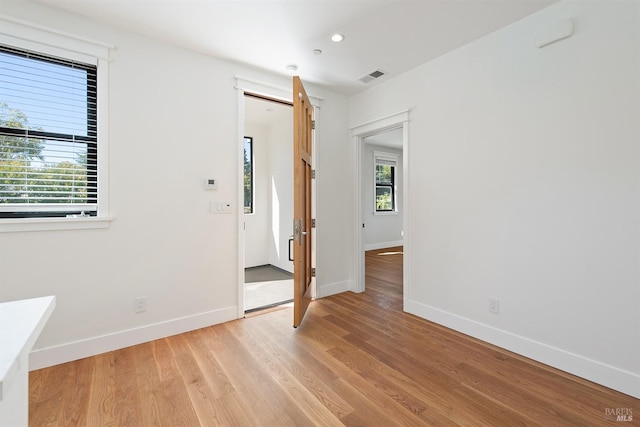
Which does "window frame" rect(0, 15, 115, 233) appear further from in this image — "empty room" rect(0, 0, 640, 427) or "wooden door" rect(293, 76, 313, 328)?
"wooden door" rect(293, 76, 313, 328)

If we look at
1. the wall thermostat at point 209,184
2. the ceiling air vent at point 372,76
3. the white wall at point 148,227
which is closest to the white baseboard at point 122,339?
the white wall at point 148,227

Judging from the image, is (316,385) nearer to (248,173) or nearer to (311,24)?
(311,24)

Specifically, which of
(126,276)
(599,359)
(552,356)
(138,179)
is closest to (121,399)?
(126,276)

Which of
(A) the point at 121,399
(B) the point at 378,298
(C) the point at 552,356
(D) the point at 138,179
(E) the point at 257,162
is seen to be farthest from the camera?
(E) the point at 257,162

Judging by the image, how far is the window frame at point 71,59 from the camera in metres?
2.05

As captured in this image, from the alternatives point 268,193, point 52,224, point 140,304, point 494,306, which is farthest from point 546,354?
point 268,193

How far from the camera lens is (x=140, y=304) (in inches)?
99.7

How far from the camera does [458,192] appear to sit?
2.78 meters

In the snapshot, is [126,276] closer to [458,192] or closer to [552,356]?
[458,192]

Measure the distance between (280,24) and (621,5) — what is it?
232 cm

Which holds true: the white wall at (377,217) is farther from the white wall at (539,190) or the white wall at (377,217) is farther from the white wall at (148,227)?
the white wall at (148,227)

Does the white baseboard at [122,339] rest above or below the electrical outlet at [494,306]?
below

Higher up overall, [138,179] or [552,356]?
[138,179]

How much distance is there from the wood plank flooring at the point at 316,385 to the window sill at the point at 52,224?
104 cm
